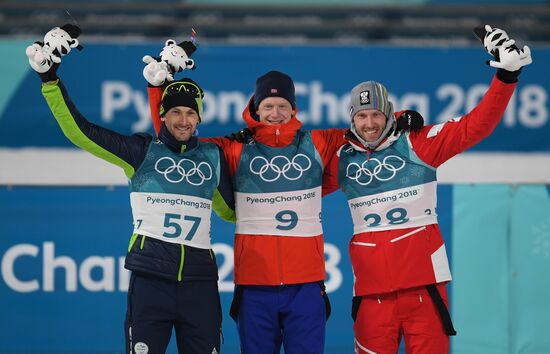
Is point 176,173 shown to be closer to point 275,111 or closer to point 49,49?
point 275,111

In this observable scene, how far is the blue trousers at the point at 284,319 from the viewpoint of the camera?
487 cm

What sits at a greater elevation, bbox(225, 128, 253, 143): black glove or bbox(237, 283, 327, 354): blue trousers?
bbox(225, 128, 253, 143): black glove

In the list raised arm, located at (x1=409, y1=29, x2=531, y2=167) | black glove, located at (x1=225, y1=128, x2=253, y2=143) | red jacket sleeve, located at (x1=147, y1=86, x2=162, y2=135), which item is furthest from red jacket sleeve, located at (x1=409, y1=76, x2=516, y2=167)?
red jacket sleeve, located at (x1=147, y1=86, x2=162, y2=135)

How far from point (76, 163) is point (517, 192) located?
366 centimetres

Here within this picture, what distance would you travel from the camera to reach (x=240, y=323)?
495cm

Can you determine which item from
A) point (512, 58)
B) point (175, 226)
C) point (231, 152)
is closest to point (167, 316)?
point (175, 226)

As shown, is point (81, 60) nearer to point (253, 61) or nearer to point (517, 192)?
point (253, 61)

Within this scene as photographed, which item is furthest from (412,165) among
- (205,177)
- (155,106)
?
(155,106)

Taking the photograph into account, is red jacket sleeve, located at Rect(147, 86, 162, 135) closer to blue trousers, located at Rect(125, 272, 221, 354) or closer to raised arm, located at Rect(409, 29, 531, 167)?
blue trousers, located at Rect(125, 272, 221, 354)

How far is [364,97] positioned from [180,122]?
0.94 metres

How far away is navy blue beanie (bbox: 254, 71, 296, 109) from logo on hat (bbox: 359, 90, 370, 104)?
376 mm

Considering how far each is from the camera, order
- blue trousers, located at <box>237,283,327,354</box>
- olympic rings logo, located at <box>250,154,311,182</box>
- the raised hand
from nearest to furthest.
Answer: the raised hand < blue trousers, located at <box>237,283,327,354</box> < olympic rings logo, located at <box>250,154,311,182</box>

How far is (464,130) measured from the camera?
491 centimetres

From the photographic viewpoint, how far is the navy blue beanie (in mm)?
5035
